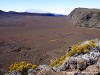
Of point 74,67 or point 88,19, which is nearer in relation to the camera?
point 74,67

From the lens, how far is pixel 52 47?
45500mm

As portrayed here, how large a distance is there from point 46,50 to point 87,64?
97.1ft

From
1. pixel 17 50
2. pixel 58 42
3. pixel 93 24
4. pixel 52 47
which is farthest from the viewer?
pixel 93 24

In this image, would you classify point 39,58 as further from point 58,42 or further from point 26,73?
point 26,73

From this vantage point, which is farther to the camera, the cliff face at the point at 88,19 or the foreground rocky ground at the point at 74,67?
the cliff face at the point at 88,19

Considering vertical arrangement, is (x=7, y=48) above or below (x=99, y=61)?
below

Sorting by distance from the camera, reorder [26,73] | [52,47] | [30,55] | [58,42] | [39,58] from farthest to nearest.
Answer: [58,42] → [52,47] → [30,55] → [39,58] → [26,73]

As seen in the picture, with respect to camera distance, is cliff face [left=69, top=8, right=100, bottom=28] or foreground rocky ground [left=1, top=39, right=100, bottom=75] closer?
foreground rocky ground [left=1, top=39, right=100, bottom=75]

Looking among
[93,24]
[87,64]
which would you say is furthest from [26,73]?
[93,24]

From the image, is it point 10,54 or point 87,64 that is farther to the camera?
point 10,54

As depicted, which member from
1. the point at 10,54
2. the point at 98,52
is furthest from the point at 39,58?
the point at 98,52

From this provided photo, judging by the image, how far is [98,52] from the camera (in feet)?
49.2

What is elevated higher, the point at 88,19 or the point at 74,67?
the point at 74,67

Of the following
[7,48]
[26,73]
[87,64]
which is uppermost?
[87,64]
